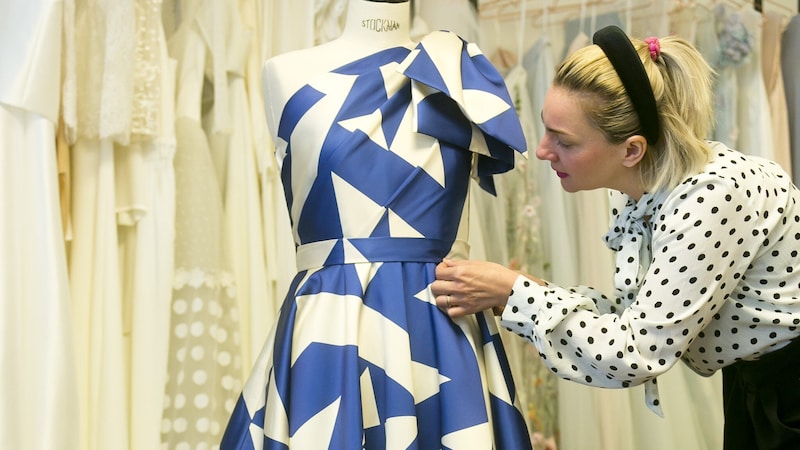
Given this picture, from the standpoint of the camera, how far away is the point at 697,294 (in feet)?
3.62

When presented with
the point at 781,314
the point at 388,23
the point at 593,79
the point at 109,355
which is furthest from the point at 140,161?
the point at 781,314

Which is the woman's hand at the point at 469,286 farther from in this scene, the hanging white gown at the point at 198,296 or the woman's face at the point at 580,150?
the hanging white gown at the point at 198,296

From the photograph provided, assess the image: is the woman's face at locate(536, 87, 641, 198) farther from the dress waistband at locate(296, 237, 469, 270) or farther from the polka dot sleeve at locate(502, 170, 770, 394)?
the dress waistband at locate(296, 237, 469, 270)

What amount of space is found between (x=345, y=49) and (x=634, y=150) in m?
0.45

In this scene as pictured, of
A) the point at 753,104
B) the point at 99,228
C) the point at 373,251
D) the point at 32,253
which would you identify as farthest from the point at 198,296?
the point at 753,104

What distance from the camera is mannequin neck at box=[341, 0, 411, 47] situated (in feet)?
4.24

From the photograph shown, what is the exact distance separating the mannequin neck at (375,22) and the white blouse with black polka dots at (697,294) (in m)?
0.42

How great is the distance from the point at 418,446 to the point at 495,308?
0.28 metres

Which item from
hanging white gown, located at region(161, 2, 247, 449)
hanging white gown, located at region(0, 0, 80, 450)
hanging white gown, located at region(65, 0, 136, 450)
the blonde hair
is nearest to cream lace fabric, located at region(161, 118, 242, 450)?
hanging white gown, located at region(161, 2, 247, 449)

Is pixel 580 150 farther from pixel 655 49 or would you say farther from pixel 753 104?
pixel 753 104

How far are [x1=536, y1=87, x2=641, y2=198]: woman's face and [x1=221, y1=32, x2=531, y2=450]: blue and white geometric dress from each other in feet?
0.20

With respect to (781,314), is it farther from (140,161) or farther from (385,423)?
(140,161)

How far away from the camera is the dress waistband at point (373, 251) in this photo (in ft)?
3.82

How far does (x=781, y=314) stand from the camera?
1.15 metres
